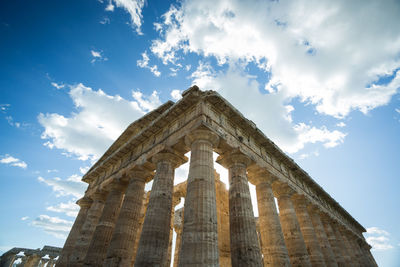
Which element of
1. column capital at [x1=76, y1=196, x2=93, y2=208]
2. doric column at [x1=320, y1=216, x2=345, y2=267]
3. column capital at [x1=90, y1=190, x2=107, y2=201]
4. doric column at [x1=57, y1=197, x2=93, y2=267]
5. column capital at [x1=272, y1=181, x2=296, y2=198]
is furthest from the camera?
column capital at [x1=76, y1=196, x2=93, y2=208]

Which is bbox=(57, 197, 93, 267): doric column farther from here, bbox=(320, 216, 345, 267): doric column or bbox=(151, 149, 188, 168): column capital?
bbox=(320, 216, 345, 267): doric column

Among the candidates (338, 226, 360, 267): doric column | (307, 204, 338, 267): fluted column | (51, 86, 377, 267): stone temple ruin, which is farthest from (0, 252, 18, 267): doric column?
(338, 226, 360, 267): doric column

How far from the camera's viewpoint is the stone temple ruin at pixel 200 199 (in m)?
8.18

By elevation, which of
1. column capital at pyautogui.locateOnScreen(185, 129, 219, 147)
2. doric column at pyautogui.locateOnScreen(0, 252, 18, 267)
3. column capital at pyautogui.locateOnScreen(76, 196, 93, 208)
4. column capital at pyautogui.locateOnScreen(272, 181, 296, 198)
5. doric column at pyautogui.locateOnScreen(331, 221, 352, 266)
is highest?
column capital at pyautogui.locateOnScreen(185, 129, 219, 147)

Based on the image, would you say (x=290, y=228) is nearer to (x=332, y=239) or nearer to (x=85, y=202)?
(x=332, y=239)

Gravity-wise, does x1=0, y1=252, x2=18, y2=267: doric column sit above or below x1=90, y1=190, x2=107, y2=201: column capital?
below

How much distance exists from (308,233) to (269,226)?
5.06 m

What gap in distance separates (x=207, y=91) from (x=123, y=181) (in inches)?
348

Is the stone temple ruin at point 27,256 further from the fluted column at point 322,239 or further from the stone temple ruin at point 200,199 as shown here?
the fluted column at point 322,239

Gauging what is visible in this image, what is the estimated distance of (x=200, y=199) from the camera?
26.0 ft

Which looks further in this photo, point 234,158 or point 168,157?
point 168,157

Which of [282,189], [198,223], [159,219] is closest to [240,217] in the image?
[198,223]

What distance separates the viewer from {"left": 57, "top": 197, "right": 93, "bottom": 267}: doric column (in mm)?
13627

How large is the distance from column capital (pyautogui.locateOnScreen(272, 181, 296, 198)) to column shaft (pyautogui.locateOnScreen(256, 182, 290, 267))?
170cm
